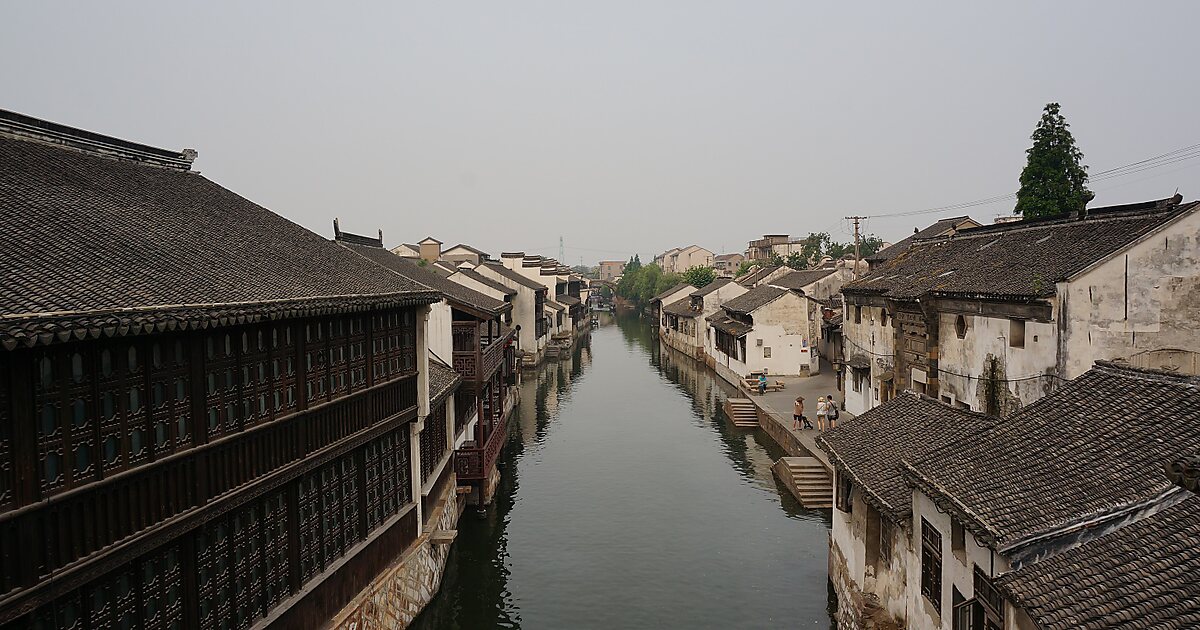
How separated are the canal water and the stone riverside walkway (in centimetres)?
103

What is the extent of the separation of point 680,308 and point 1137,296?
2186 inches

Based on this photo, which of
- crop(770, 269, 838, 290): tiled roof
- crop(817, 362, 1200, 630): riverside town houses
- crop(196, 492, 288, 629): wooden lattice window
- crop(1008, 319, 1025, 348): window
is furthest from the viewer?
crop(770, 269, 838, 290): tiled roof

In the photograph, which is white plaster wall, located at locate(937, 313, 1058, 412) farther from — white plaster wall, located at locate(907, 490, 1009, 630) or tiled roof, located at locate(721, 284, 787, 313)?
tiled roof, located at locate(721, 284, 787, 313)

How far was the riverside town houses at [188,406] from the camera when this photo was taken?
298 inches

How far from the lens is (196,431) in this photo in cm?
971

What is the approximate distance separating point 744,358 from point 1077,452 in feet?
119

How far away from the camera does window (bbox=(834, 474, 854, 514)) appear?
51.0 feet

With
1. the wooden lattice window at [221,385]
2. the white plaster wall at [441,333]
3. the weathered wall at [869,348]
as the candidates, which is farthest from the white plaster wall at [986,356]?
the wooden lattice window at [221,385]

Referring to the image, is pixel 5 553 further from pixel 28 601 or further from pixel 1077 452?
pixel 1077 452

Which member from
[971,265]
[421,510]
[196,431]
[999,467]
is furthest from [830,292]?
[196,431]

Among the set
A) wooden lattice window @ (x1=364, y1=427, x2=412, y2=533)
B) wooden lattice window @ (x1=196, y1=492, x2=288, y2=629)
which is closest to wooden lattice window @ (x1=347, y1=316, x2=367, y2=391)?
wooden lattice window @ (x1=364, y1=427, x2=412, y2=533)

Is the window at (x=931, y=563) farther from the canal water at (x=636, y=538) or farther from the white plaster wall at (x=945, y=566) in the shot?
the canal water at (x=636, y=538)

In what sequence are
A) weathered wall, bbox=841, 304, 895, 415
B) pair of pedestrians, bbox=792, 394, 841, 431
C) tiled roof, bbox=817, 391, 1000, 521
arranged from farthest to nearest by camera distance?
1. pair of pedestrians, bbox=792, 394, 841, 431
2. weathered wall, bbox=841, 304, 895, 415
3. tiled roof, bbox=817, 391, 1000, 521

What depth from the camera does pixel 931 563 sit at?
11383 millimetres
